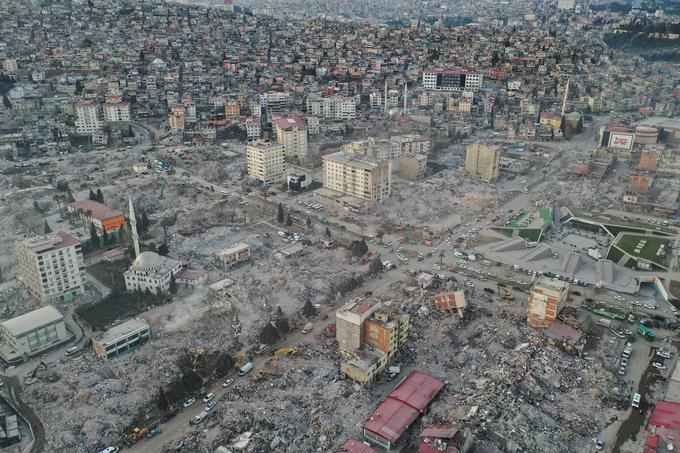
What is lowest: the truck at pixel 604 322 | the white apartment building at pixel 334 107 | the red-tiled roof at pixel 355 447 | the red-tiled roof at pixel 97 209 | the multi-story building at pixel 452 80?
the truck at pixel 604 322

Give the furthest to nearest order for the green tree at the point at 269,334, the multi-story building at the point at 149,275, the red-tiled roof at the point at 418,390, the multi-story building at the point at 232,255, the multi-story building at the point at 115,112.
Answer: the multi-story building at the point at 115,112 → the multi-story building at the point at 232,255 → the multi-story building at the point at 149,275 → the green tree at the point at 269,334 → the red-tiled roof at the point at 418,390

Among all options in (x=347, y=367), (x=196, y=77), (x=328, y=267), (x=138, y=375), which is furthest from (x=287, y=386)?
(x=196, y=77)

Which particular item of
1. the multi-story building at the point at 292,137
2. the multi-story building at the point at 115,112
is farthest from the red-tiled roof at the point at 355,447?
the multi-story building at the point at 115,112

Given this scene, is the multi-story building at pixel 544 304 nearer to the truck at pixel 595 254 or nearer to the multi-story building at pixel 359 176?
the truck at pixel 595 254

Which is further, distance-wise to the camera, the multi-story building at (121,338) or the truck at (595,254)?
the truck at (595,254)

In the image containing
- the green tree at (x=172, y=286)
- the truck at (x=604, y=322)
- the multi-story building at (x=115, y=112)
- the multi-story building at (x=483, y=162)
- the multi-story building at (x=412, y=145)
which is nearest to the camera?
the truck at (x=604, y=322)

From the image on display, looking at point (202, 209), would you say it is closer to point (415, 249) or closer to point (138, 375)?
point (415, 249)
